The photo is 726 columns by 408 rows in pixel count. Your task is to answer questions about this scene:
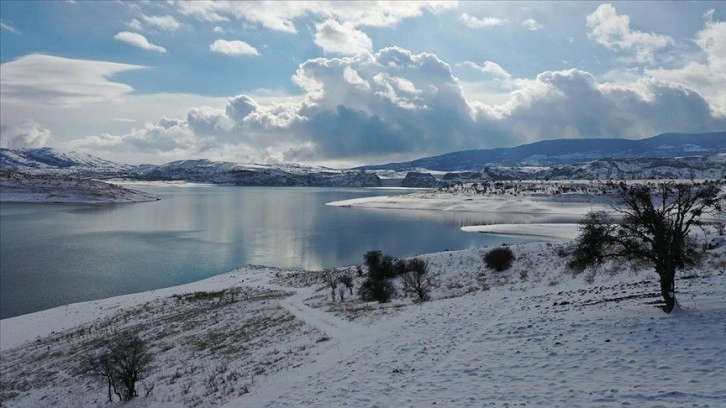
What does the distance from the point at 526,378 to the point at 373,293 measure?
67.7 feet

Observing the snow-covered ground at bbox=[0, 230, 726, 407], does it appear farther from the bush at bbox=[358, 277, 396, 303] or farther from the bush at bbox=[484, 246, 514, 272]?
the bush at bbox=[358, 277, 396, 303]

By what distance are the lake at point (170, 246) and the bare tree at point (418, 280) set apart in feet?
74.4

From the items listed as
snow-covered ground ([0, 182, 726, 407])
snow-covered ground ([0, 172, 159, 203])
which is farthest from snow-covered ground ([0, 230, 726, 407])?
snow-covered ground ([0, 172, 159, 203])

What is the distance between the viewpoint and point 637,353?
12.9m

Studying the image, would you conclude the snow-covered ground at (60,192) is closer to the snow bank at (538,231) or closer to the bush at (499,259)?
the snow bank at (538,231)

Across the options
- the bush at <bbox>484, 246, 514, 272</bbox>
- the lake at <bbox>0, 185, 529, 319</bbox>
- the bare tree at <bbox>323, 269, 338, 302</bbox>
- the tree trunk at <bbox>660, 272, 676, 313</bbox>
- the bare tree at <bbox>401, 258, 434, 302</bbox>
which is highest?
the tree trunk at <bbox>660, 272, 676, 313</bbox>

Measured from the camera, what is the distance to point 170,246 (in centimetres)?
7456

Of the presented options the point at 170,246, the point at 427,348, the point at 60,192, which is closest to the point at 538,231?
the point at 170,246

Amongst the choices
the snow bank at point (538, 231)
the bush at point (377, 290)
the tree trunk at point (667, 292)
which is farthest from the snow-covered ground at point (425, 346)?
the snow bank at point (538, 231)

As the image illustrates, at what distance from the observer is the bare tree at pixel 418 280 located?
103ft

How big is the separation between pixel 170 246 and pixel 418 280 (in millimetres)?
55599

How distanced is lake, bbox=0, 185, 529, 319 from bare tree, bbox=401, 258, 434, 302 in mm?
→ 22675

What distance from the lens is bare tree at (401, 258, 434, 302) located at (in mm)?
31359

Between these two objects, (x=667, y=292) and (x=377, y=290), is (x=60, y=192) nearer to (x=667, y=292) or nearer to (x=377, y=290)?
(x=377, y=290)
